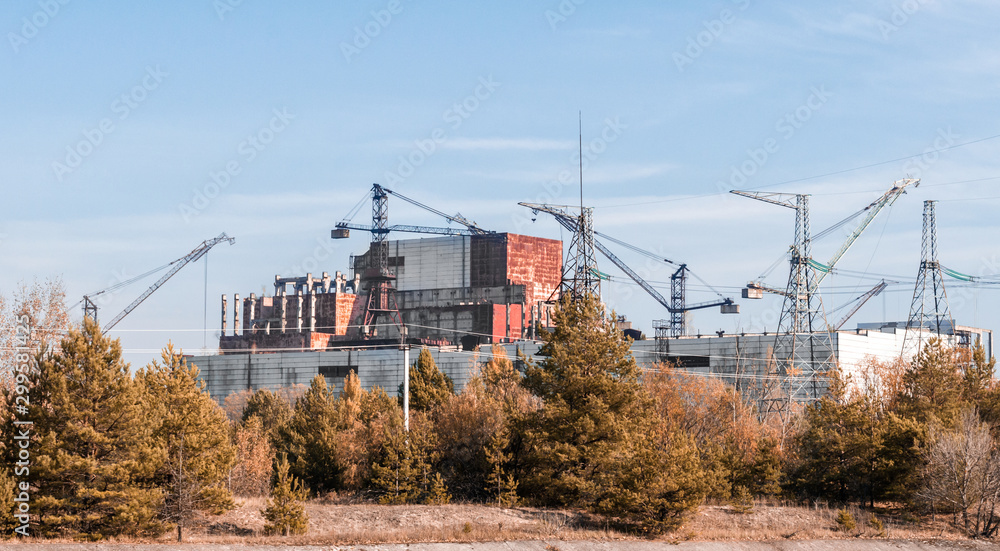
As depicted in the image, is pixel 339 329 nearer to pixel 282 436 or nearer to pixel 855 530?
pixel 282 436

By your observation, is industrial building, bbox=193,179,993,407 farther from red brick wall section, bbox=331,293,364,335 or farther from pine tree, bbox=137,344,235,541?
pine tree, bbox=137,344,235,541

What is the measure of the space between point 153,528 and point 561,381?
20861 mm

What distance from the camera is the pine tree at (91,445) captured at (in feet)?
130

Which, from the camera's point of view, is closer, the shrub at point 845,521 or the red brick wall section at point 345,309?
the shrub at point 845,521

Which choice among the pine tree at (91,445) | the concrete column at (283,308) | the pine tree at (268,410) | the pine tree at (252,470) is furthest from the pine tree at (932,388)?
the concrete column at (283,308)

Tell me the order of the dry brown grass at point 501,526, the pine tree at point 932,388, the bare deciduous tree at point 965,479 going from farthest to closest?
1. the pine tree at point 932,388
2. the bare deciduous tree at point 965,479
3. the dry brown grass at point 501,526

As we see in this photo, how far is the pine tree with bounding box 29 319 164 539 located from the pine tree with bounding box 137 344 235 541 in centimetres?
110

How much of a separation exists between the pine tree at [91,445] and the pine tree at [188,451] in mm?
1098

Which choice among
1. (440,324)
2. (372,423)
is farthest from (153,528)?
(440,324)

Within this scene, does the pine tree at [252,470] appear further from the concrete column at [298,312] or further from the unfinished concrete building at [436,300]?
the concrete column at [298,312]

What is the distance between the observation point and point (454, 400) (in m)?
59.4

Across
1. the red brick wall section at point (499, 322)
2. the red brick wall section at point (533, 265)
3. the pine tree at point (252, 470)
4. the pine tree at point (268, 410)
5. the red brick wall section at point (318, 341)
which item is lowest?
the pine tree at point (252, 470)

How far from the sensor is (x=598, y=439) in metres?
51.8

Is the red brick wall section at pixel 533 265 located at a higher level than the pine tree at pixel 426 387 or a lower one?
higher
